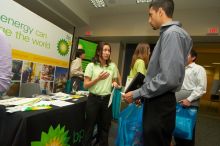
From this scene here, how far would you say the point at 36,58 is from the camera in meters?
3.00

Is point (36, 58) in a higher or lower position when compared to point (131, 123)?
higher

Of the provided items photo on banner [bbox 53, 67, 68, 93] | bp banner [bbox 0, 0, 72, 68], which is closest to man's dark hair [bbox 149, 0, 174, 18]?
bp banner [bbox 0, 0, 72, 68]

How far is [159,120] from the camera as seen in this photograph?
1157 mm

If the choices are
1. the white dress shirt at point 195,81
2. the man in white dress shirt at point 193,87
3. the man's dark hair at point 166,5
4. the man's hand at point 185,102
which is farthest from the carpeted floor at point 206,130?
the man's dark hair at point 166,5

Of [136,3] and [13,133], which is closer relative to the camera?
[13,133]

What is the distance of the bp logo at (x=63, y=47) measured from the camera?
361cm

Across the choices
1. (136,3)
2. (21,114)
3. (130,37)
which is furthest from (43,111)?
(130,37)

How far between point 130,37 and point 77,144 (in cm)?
402

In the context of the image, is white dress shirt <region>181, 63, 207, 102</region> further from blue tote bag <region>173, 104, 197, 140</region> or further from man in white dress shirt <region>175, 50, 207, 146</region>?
blue tote bag <region>173, 104, 197, 140</region>

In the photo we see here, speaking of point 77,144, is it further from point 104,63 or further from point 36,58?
point 36,58

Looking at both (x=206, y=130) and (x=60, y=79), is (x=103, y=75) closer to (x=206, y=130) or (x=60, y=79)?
(x=60, y=79)

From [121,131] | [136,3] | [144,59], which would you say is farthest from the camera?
[136,3]

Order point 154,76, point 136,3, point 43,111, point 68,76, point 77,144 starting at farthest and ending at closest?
point 136,3
point 68,76
point 77,144
point 43,111
point 154,76

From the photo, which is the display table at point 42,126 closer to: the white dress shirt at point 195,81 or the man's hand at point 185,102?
the man's hand at point 185,102
